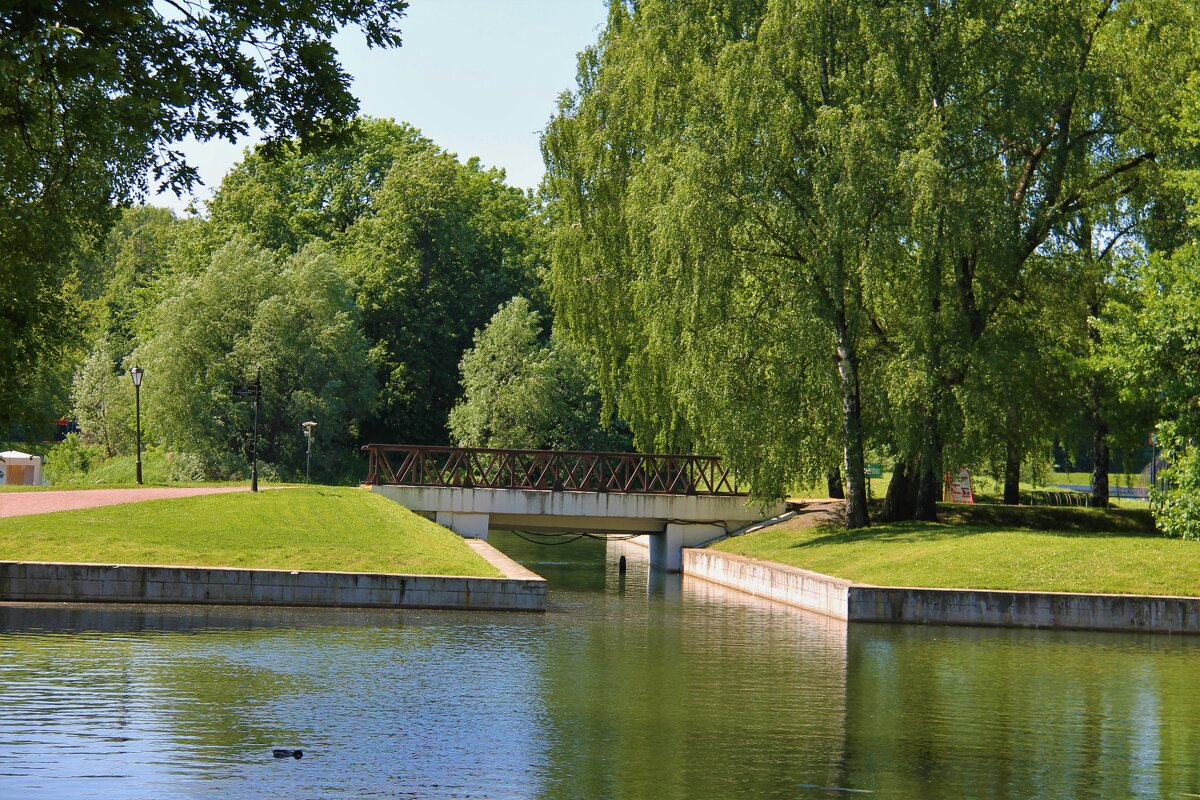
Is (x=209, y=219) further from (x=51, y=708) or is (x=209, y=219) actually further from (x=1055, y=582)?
(x=51, y=708)

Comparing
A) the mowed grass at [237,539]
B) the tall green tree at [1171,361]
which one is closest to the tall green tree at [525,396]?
the mowed grass at [237,539]

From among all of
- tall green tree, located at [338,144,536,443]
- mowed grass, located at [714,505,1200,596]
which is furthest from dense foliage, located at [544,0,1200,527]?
tall green tree, located at [338,144,536,443]

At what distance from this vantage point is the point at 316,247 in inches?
2435

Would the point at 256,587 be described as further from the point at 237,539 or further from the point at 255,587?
the point at 237,539

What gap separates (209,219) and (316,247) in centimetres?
1425

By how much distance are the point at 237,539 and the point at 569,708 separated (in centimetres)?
1390

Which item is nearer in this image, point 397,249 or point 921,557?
point 921,557

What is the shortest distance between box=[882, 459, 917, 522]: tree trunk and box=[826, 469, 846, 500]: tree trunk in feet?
19.9

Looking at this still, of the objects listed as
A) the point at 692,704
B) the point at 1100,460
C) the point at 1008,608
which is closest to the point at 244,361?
the point at 1100,460

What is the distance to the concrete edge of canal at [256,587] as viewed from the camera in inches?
996

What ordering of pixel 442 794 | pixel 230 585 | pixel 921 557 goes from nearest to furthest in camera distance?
pixel 442 794, pixel 230 585, pixel 921 557

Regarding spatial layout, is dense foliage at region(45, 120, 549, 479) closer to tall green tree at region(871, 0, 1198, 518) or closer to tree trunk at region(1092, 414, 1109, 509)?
tall green tree at region(871, 0, 1198, 518)

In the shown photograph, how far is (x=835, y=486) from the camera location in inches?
1784

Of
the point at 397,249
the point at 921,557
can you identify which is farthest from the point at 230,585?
the point at 397,249
